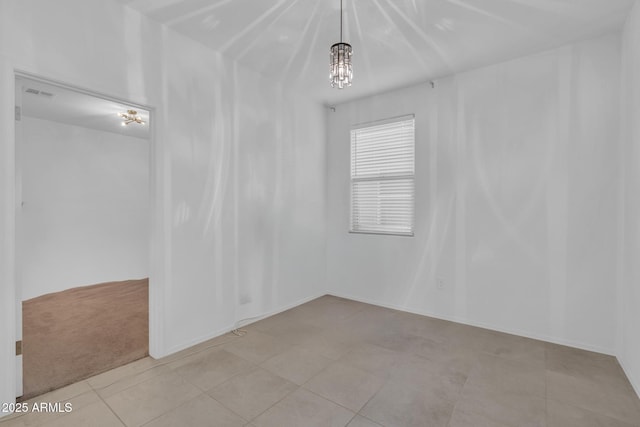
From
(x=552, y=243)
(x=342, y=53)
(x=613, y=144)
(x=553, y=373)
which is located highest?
(x=342, y=53)

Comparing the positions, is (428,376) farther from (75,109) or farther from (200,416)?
(75,109)

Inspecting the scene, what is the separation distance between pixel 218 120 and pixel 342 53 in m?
1.56

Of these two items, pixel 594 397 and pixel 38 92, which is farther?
pixel 38 92

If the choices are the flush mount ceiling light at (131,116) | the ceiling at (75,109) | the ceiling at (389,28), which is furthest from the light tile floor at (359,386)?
the flush mount ceiling light at (131,116)

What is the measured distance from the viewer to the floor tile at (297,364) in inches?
90.9

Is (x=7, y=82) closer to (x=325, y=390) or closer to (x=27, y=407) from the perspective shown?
(x=27, y=407)

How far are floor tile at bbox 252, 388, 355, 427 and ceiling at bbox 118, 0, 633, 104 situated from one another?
275cm

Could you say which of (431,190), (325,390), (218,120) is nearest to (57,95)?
(218,120)

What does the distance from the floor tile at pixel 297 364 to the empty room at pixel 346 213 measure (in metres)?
0.02

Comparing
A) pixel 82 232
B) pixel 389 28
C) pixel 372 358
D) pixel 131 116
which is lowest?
pixel 372 358

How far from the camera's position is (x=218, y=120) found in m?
3.01

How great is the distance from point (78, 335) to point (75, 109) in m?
2.77

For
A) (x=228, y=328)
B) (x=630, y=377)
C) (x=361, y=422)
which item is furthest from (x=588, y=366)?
(x=228, y=328)

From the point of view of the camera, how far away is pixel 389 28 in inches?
101
